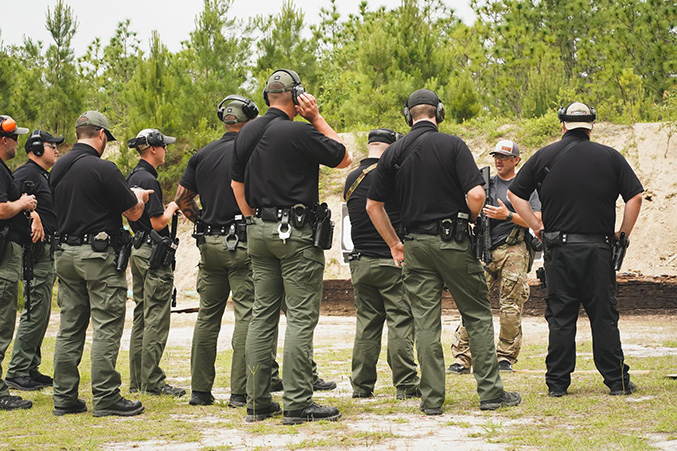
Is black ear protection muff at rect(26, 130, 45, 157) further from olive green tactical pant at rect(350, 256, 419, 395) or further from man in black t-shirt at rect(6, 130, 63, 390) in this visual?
olive green tactical pant at rect(350, 256, 419, 395)

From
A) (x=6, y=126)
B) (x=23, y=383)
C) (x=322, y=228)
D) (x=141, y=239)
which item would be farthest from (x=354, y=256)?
(x=23, y=383)

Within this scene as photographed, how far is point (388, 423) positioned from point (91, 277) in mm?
2439

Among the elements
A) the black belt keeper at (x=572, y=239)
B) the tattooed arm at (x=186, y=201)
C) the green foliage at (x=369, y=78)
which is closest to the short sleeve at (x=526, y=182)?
the black belt keeper at (x=572, y=239)

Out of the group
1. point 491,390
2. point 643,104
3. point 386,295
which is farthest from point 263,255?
point 643,104

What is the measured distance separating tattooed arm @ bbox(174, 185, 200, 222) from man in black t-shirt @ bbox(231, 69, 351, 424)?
1278 mm

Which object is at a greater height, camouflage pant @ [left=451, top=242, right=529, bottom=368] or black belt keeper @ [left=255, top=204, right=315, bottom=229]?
black belt keeper @ [left=255, top=204, right=315, bottom=229]

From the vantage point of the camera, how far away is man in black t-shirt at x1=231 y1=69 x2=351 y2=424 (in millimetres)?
4984

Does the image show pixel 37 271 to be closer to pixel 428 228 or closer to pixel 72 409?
pixel 72 409

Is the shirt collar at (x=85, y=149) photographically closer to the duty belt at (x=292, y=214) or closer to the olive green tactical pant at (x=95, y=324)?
the olive green tactical pant at (x=95, y=324)

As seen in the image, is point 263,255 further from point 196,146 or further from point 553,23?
point 553,23

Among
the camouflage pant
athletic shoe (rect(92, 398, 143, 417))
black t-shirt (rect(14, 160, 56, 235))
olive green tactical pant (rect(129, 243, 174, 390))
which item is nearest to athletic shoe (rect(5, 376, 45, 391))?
olive green tactical pant (rect(129, 243, 174, 390))

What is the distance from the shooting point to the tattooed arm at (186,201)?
6340 millimetres

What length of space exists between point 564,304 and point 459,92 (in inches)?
735

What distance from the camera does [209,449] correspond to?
417cm
